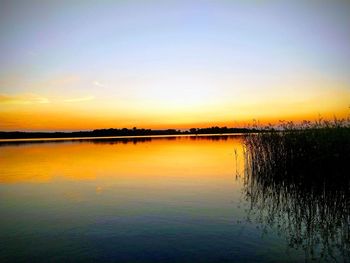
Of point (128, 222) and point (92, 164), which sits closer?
point (128, 222)

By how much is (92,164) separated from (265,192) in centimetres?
1510

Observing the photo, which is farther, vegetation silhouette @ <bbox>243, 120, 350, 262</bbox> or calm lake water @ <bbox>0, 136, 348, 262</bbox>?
vegetation silhouette @ <bbox>243, 120, 350, 262</bbox>

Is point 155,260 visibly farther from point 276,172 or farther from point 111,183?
point 111,183

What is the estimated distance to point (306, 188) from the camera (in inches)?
489

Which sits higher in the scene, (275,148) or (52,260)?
(275,148)

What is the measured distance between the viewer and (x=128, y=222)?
396 inches

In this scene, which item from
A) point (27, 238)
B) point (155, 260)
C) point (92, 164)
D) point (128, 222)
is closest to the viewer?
point (155, 260)

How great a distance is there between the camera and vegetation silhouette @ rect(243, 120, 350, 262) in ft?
27.3

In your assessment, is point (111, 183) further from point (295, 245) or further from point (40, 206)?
point (295, 245)

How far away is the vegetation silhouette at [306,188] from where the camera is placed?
8328mm

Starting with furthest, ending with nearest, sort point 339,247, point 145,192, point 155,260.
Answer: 1. point 145,192
2. point 339,247
3. point 155,260

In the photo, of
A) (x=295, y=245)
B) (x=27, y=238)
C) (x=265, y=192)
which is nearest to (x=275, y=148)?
(x=265, y=192)

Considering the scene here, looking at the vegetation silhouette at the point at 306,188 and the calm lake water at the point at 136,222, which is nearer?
the calm lake water at the point at 136,222

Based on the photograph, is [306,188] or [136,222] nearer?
[136,222]
